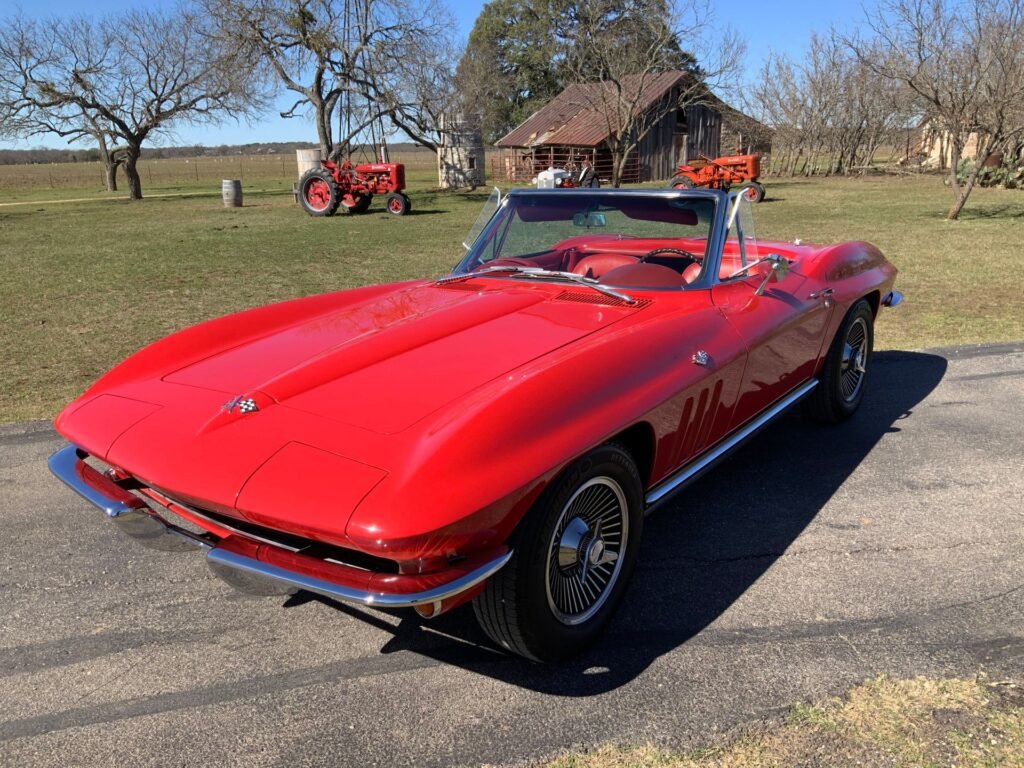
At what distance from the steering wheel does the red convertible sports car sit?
0.03 metres

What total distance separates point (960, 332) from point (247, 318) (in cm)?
608

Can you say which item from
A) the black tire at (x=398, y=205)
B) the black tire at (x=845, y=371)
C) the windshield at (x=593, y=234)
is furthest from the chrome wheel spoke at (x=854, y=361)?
the black tire at (x=398, y=205)

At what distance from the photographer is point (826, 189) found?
29312 millimetres

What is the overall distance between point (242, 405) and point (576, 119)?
125ft

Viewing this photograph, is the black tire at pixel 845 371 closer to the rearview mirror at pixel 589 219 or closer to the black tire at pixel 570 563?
the rearview mirror at pixel 589 219

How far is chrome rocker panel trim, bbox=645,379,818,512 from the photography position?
282 centimetres

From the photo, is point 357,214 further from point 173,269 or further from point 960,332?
point 960,332

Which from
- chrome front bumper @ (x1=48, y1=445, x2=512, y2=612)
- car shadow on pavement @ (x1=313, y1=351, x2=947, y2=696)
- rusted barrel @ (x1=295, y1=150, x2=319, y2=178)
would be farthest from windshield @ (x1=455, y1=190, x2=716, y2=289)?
rusted barrel @ (x1=295, y1=150, x2=319, y2=178)

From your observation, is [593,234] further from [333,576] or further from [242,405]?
[333,576]

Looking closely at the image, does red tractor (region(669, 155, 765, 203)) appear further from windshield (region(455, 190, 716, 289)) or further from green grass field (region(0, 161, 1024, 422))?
windshield (region(455, 190, 716, 289))

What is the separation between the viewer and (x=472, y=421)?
7.11 ft

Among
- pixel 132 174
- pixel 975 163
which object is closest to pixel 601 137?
pixel 132 174

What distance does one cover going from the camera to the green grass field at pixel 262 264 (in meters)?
6.82

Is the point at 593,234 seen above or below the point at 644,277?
above
